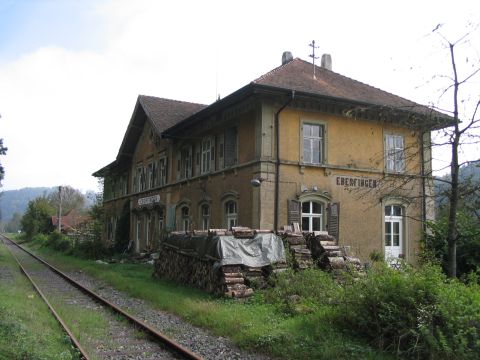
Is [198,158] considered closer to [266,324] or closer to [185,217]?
[185,217]

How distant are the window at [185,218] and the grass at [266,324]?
902cm

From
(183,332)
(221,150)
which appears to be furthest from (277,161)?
(183,332)

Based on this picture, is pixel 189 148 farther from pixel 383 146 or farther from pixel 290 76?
pixel 383 146

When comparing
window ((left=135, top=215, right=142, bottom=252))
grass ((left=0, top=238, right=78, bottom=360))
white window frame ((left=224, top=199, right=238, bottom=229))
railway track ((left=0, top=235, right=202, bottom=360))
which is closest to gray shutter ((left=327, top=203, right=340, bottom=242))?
white window frame ((left=224, top=199, right=238, bottom=229))

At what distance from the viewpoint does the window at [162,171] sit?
2559cm

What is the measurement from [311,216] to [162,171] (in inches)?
438

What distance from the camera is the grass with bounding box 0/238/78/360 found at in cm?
636

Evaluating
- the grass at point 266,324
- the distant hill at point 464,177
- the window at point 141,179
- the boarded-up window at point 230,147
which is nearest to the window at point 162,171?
the window at point 141,179

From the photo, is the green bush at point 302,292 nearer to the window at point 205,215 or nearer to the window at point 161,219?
the window at point 205,215

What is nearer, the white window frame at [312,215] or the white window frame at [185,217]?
the white window frame at [312,215]

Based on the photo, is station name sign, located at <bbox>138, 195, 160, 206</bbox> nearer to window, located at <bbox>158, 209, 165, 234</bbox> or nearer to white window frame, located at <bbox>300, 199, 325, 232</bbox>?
window, located at <bbox>158, 209, 165, 234</bbox>

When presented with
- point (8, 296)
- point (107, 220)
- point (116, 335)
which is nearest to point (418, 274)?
point (116, 335)

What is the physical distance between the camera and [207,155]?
20906 millimetres

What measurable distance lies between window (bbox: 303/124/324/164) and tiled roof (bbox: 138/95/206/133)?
8.49 m
